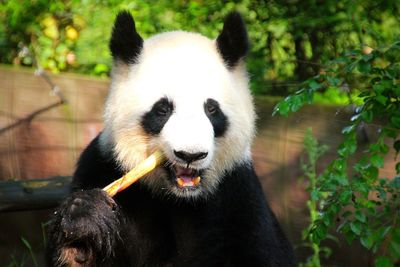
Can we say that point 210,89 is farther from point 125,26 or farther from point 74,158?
point 74,158

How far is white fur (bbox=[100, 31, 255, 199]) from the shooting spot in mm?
3736

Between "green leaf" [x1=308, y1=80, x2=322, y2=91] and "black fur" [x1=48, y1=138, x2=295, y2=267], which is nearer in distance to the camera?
"green leaf" [x1=308, y1=80, x2=322, y2=91]

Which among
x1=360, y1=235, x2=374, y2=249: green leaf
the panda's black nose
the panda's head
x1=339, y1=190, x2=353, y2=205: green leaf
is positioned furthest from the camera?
x1=360, y1=235, x2=374, y2=249: green leaf

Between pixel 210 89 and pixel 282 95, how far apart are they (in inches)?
139

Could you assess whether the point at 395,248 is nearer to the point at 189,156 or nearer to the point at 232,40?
the point at 189,156

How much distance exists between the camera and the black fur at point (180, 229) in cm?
414

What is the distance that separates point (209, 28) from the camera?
23.2ft

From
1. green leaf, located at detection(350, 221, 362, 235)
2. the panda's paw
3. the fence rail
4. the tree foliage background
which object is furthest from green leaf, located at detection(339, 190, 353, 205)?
the tree foliage background

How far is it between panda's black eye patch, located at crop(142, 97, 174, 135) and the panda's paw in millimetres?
419

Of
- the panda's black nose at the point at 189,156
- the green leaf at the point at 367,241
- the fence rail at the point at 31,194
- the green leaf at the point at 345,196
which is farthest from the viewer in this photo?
the fence rail at the point at 31,194

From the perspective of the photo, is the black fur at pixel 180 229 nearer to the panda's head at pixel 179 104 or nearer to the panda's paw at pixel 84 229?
the panda's paw at pixel 84 229

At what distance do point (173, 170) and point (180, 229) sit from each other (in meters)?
0.56

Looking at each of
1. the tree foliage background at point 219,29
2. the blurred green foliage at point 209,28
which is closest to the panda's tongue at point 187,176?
the tree foliage background at point 219,29

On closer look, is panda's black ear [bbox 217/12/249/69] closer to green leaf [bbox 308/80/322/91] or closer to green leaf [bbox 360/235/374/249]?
green leaf [bbox 308/80/322/91]
